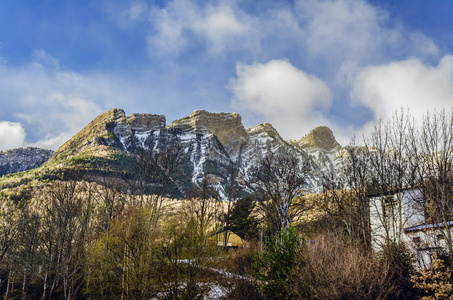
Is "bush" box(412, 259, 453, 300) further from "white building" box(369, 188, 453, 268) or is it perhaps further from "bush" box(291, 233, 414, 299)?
"bush" box(291, 233, 414, 299)

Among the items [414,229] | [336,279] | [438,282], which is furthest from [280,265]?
[414,229]

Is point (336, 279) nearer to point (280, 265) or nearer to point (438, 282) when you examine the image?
point (280, 265)

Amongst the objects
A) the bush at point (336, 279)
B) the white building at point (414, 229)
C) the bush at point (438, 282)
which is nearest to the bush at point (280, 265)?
the bush at point (336, 279)

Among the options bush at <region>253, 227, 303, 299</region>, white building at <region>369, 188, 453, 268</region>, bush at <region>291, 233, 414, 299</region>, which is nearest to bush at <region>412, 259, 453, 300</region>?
white building at <region>369, 188, 453, 268</region>

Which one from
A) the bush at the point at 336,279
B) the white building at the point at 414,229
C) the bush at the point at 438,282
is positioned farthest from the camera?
the white building at the point at 414,229

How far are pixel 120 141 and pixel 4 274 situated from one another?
6843 inches

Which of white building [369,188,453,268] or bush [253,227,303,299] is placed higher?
white building [369,188,453,268]

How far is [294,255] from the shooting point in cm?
1088

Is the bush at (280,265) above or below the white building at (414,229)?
below

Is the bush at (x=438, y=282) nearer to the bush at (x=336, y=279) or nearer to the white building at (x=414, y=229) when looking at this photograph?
the white building at (x=414, y=229)

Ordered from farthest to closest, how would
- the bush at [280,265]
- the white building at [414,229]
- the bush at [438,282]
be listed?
the white building at [414,229], the bush at [280,265], the bush at [438,282]

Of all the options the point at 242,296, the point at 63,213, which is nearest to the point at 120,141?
the point at 63,213

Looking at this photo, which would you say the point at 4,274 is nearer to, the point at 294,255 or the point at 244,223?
the point at 244,223

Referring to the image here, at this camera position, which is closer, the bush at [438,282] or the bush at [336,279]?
the bush at [336,279]
